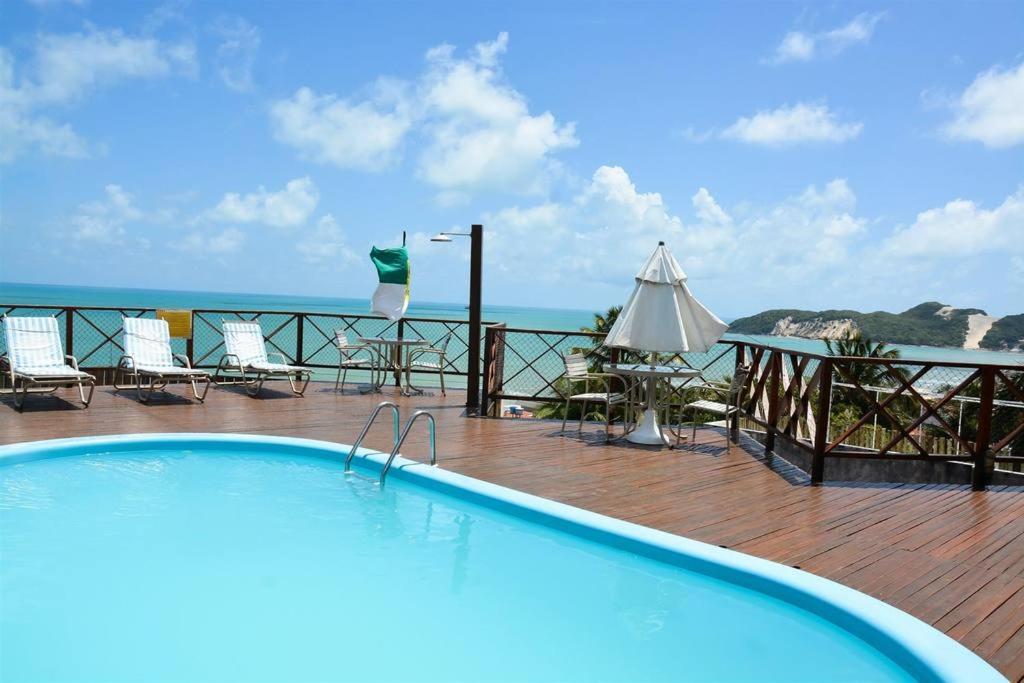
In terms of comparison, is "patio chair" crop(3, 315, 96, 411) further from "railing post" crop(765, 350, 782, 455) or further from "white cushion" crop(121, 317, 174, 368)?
"railing post" crop(765, 350, 782, 455)

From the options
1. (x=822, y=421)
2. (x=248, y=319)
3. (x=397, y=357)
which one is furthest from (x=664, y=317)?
(x=248, y=319)

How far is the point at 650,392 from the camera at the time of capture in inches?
254

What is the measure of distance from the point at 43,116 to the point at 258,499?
26.7 metres

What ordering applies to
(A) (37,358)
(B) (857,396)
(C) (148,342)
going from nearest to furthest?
(A) (37,358) → (C) (148,342) → (B) (857,396)

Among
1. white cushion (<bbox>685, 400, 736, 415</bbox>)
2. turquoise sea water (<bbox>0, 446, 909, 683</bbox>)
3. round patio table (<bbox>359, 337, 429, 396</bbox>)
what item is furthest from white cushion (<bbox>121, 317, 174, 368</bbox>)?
white cushion (<bbox>685, 400, 736, 415</bbox>)

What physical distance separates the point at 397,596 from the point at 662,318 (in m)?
3.32

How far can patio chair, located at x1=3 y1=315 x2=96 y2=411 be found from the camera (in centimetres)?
707

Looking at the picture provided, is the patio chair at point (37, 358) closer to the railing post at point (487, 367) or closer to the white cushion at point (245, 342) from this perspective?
the white cushion at point (245, 342)

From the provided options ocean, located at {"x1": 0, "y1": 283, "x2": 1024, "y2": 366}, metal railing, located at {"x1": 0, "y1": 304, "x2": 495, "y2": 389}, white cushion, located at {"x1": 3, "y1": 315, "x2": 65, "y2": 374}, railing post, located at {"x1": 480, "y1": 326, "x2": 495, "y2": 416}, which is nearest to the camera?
white cushion, located at {"x1": 3, "y1": 315, "x2": 65, "y2": 374}

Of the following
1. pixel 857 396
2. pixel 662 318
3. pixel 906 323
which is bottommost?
pixel 857 396

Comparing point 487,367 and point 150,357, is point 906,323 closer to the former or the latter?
point 487,367

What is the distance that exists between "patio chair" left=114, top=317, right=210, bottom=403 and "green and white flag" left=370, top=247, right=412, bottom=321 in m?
2.06

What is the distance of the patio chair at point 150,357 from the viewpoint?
778cm

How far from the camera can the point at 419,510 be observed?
4676 mm
